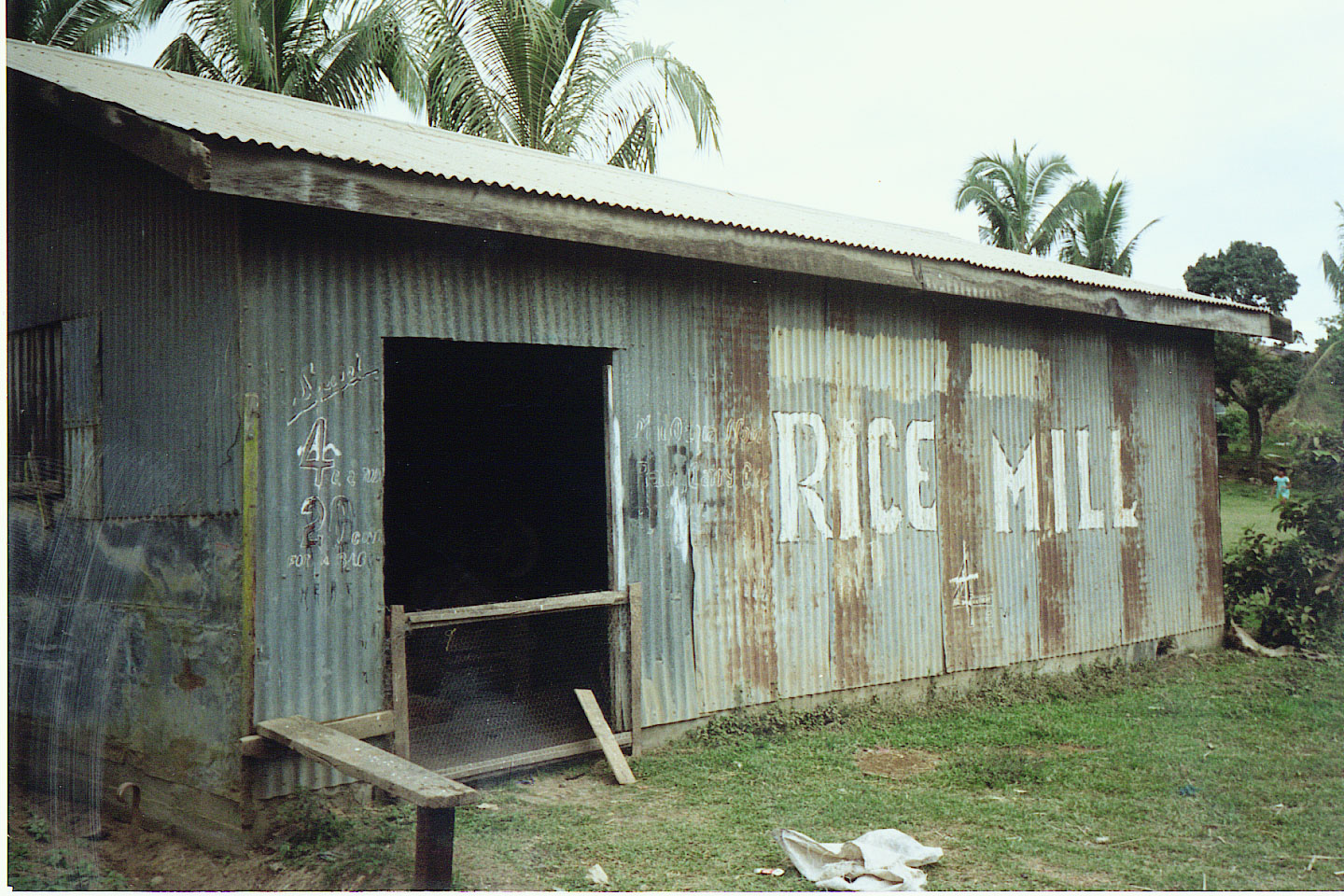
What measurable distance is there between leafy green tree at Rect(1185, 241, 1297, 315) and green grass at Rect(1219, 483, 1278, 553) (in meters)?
11.5

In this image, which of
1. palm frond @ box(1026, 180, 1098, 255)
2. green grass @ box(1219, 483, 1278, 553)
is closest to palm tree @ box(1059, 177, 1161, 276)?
palm frond @ box(1026, 180, 1098, 255)

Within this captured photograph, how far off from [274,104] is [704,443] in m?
3.83

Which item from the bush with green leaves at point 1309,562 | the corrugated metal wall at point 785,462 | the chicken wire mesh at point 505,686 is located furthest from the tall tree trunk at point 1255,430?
the chicken wire mesh at point 505,686

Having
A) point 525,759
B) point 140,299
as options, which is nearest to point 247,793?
point 525,759

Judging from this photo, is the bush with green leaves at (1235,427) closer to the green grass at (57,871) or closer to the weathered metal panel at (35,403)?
the weathered metal panel at (35,403)

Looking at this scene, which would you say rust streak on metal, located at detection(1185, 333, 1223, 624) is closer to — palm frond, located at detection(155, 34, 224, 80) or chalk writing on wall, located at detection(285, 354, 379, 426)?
chalk writing on wall, located at detection(285, 354, 379, 426)

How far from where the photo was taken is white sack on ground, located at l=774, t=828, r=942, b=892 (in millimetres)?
4562

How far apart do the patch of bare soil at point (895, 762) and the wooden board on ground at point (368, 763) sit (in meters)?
3.05

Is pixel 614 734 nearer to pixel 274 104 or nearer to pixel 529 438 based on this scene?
pixel 529 438

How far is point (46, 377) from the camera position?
669 cm

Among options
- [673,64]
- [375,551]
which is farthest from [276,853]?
[673,64]

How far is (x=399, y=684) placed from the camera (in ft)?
18.2

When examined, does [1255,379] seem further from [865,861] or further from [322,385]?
[322,385]

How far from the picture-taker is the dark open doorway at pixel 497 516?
7.73 m
